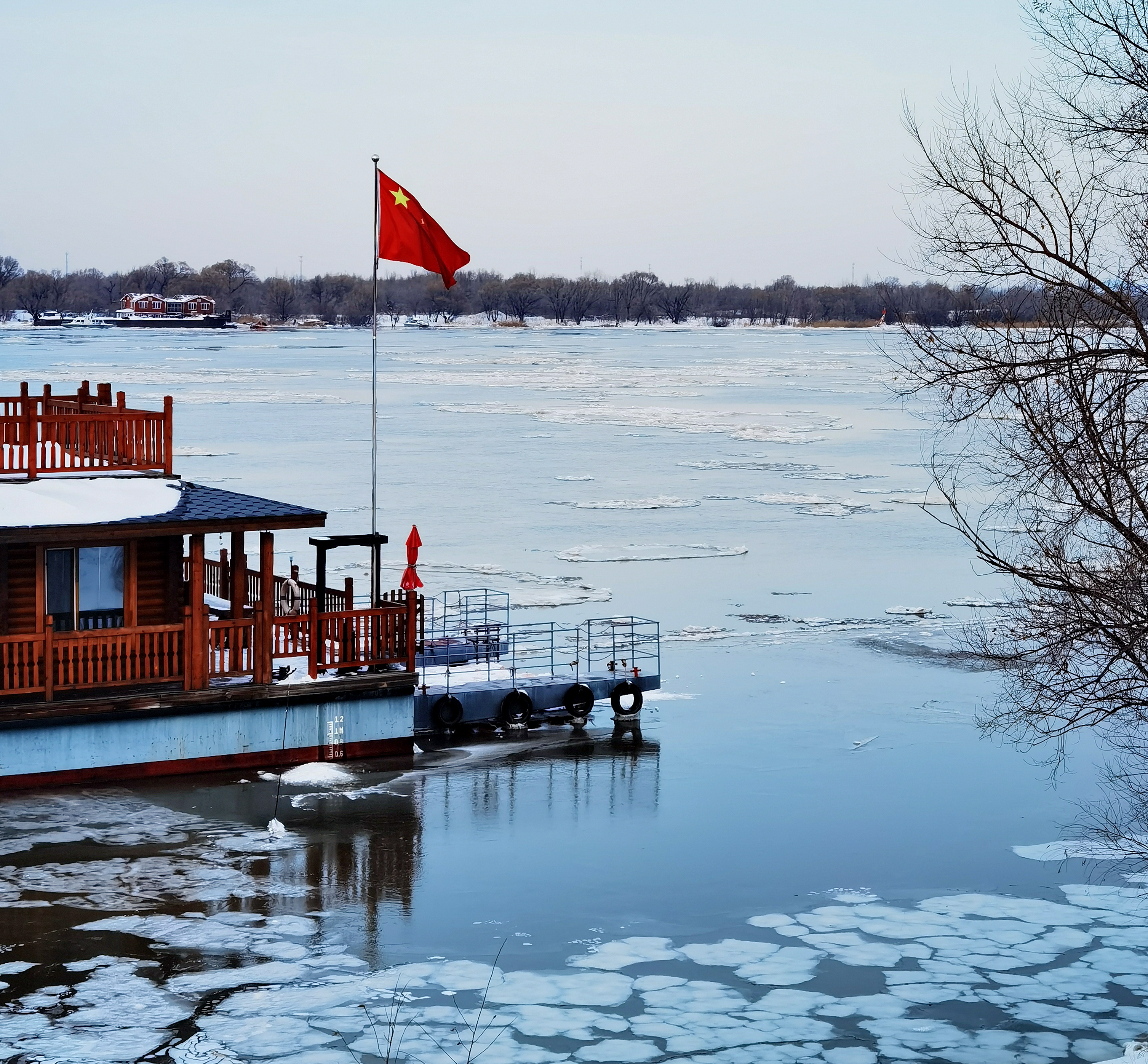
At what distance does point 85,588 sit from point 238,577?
1.98 metres

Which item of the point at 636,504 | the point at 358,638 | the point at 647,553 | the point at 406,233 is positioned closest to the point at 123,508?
the point at 358,638

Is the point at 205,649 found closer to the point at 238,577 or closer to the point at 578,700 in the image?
the point at 238,577

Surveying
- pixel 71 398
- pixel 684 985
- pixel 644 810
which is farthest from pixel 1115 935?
pixel 71 398

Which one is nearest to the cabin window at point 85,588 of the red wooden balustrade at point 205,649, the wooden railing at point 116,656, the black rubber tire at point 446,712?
the wooden railing at point 116,656

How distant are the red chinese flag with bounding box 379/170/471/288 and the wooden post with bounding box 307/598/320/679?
539cm

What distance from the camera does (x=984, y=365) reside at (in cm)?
1175

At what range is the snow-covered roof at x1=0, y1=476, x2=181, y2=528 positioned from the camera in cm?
1883

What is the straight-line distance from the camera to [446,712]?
22.4 m

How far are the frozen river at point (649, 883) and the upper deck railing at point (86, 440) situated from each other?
4355mm

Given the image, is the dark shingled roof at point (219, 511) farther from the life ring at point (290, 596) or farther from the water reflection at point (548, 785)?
the water reflection at point (548, 785)

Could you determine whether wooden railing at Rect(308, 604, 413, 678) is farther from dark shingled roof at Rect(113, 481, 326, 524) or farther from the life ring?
dark shingled roof at Rect(113, 481, 326, 524)

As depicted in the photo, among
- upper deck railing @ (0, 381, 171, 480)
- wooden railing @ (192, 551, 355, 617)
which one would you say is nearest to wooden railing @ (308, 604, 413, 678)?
wooden railing @ (192, 551, 355, 617)

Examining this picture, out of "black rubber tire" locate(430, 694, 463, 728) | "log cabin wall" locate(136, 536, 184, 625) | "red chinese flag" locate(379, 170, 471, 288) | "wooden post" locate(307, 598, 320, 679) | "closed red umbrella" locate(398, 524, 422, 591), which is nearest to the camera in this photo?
"log cabin wall" locate(136, 536, 184, 625)

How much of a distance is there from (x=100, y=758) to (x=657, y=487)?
34.0m
